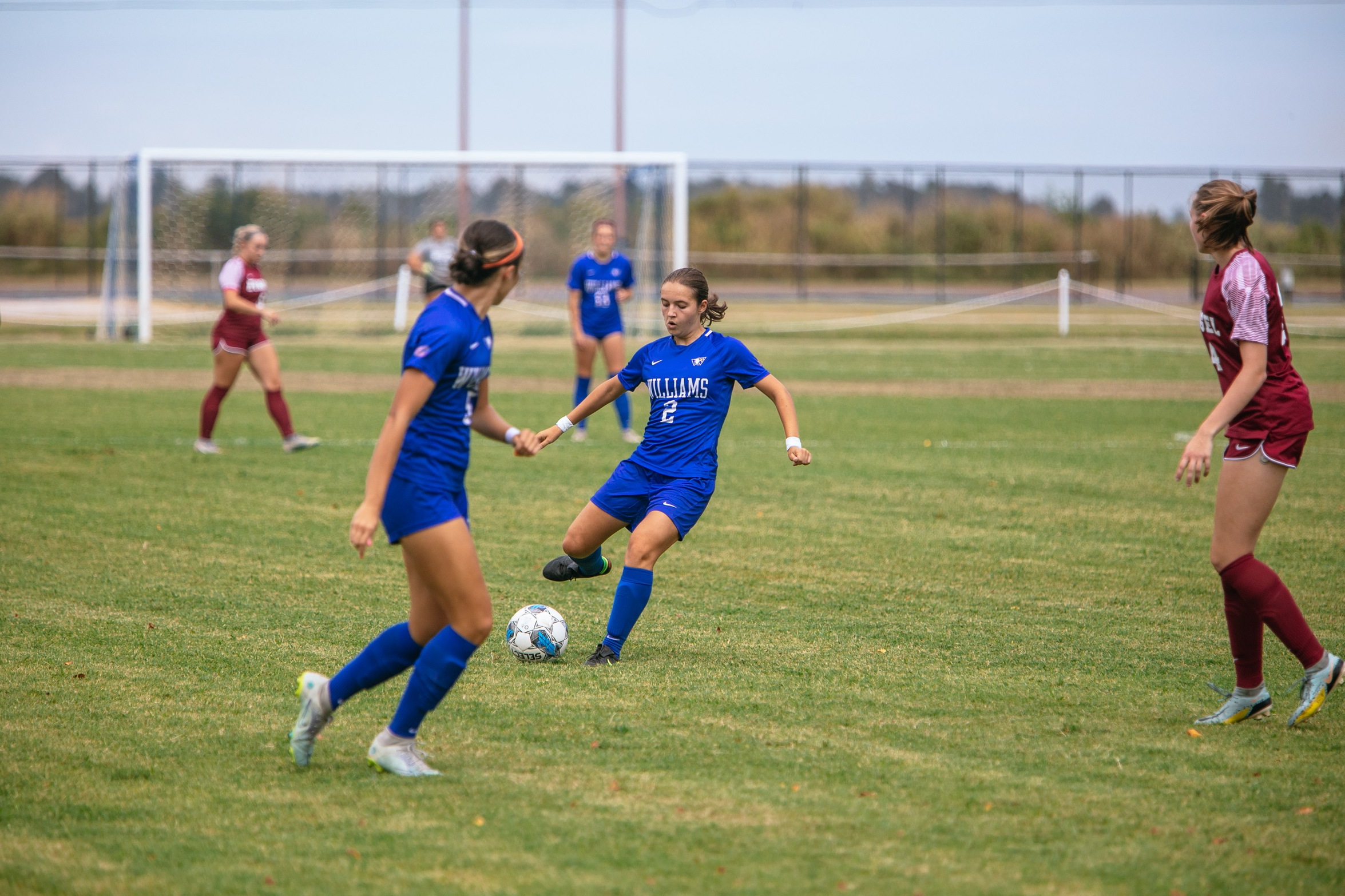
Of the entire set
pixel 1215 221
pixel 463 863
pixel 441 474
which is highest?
pixel 1215 221

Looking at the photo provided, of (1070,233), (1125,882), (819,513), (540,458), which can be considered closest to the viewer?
(1125,882)

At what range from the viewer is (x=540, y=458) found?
12008 mm

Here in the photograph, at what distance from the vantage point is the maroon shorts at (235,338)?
11.8 meters

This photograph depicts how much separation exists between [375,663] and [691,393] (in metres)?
2.22

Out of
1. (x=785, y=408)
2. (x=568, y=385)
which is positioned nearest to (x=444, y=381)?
(x=785, y=408)

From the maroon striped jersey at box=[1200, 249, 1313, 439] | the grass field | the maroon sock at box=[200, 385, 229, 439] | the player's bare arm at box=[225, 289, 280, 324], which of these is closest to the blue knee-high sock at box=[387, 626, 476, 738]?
the grass field

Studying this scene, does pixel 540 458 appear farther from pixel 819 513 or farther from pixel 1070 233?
pixel 1070 233

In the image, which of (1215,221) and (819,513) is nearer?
(1215,221)

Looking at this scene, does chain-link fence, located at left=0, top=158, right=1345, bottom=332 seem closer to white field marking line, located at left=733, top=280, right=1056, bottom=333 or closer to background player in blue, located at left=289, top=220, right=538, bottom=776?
white field marking line, located at left=733, top=280, right=1056, bottom=333

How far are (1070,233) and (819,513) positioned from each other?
34.1 metres

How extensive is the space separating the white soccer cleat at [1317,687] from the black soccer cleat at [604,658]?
8.95ft

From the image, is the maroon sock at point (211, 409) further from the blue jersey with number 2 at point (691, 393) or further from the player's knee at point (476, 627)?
the player's knee at point (476, 627)

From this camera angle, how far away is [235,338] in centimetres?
1181

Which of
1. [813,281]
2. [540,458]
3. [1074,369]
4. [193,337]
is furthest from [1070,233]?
[540,458]
